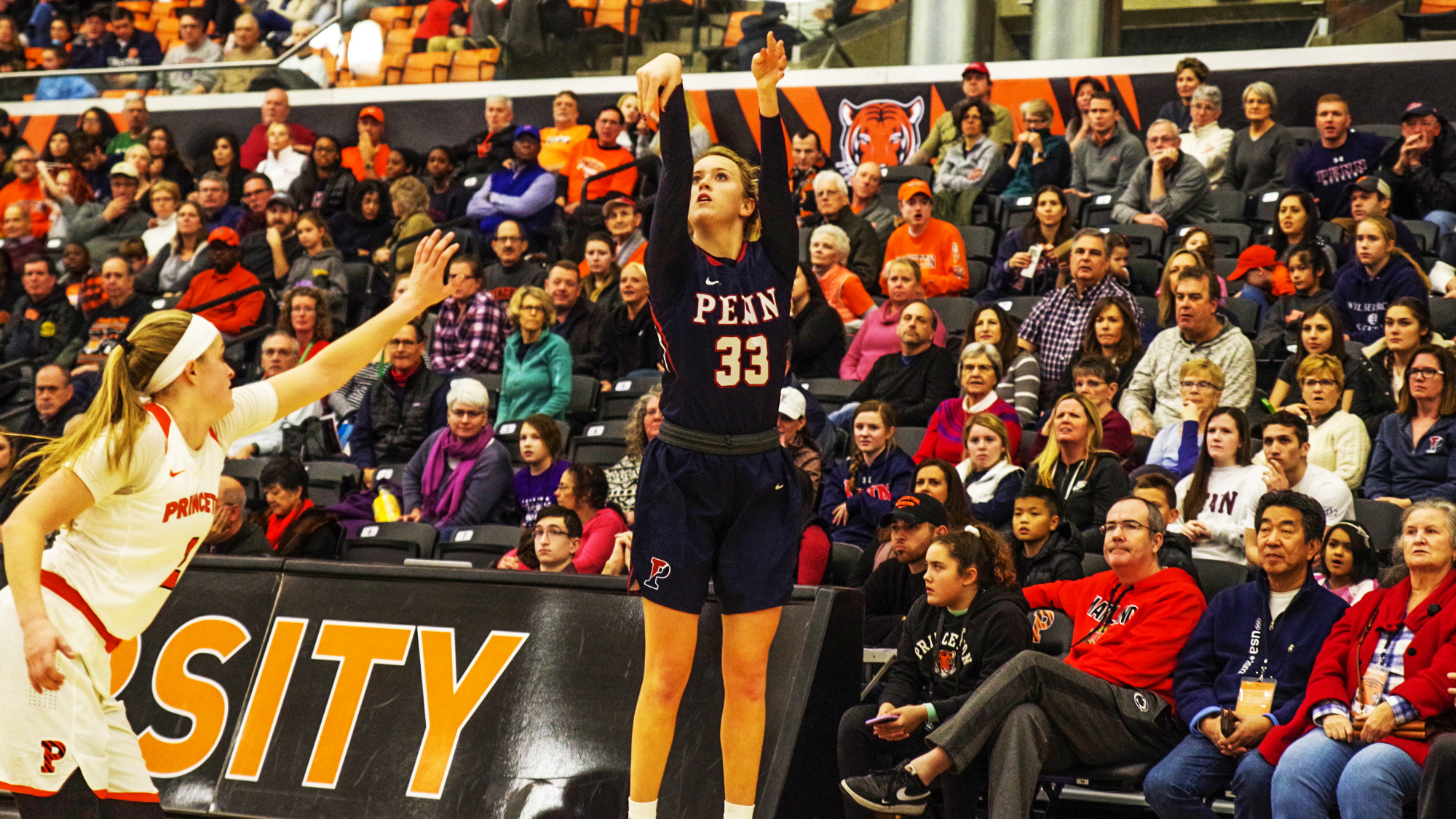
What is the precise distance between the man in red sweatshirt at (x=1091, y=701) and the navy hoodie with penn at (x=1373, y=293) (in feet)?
9.26

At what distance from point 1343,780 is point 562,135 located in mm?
8941

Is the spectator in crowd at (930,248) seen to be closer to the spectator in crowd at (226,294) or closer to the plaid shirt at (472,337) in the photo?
the plaid shirt at (472,337)

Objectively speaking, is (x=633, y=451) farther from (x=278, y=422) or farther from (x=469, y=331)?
(x=278, y=422)

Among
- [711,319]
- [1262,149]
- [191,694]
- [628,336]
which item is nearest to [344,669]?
[191,694]

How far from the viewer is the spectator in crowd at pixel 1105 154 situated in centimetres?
1005

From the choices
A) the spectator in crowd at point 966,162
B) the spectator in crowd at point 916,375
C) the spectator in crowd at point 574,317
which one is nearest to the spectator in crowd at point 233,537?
the spectator in crowd at point 574,317

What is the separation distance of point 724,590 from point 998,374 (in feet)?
13.3

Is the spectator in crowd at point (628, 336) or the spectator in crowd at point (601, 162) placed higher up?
the spectator in crowd at point (601, 162)

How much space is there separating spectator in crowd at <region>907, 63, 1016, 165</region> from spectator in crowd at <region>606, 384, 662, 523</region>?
445 centimetres

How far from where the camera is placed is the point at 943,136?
11195 millimetres

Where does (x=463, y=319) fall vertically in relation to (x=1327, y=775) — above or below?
above

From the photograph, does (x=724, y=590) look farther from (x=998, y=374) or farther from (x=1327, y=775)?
(x=998, y=374)

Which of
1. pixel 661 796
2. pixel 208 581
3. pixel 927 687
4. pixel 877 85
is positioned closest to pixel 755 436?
pixel 661 796

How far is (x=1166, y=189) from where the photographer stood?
31.0 feet
